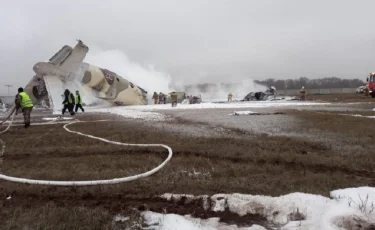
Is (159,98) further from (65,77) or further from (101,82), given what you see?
(65,77)

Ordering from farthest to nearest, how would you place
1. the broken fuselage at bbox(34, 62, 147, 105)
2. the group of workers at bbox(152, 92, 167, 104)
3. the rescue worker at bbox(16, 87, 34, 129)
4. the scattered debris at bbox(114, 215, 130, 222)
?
the group of workers at bbox(152, 92, 167, 104) < the broken fuselage at bbox(34, 62, 147, 105) < the rescue worker at bbox(16, 87, 34, 129) < the scattered debris at bbox(114, 215, 130, 222)

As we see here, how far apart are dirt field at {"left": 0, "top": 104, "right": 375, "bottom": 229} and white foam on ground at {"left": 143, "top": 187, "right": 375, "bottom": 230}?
0.58 ft

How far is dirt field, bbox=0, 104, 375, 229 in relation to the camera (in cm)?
407

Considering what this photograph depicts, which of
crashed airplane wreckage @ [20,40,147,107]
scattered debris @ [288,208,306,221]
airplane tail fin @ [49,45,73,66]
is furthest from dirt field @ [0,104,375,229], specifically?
airplane tail fin @ [49,45,73,66]

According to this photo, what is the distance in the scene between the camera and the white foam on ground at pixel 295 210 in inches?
138

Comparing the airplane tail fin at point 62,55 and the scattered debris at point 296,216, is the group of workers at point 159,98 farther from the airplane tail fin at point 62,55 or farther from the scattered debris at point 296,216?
the scattered debris at point 296,216

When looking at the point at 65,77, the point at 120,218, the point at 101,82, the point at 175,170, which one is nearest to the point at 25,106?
the point at 175,170

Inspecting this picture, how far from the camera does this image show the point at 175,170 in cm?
596

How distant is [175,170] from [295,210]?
2.59 m

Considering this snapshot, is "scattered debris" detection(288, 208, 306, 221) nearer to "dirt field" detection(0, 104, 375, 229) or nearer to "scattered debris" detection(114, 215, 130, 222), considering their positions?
"dirt field" detection(0, 104, 375, 229)

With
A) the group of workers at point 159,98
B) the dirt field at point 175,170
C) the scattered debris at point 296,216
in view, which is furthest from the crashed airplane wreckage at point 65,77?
the scattered debris at point 296,216

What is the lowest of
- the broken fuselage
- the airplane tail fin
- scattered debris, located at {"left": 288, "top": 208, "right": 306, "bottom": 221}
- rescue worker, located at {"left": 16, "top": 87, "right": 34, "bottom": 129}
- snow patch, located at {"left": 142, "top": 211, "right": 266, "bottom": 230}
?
snow patch, located at {"left": 142, "top": 211, "right": 266, "bottom": 230}

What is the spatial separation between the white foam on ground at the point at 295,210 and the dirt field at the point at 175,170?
0.18m

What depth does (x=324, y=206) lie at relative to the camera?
393cm
